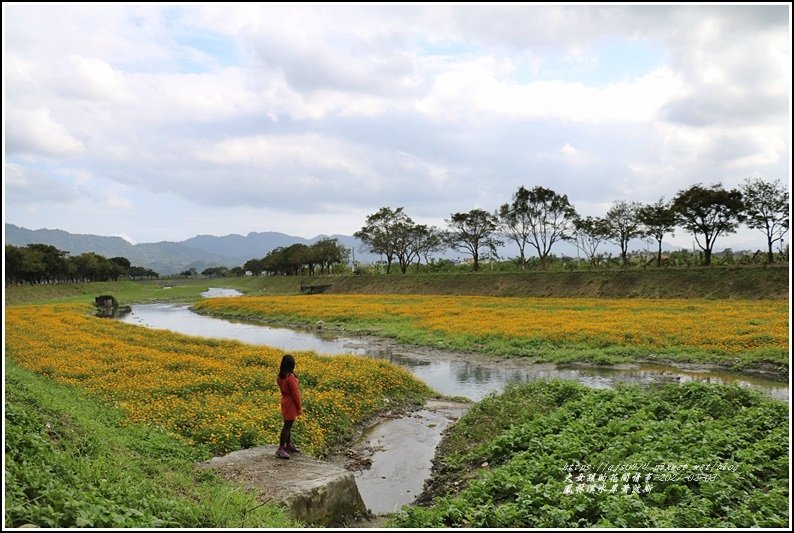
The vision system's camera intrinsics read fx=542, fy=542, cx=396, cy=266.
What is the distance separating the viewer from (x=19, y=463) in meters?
6.62

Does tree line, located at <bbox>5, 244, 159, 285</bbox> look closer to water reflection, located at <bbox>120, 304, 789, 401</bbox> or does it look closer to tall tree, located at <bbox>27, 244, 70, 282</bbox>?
tall tree, located at <bbox>27, 244, 70, 282</bbox>

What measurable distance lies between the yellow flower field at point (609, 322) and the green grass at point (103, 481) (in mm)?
20500

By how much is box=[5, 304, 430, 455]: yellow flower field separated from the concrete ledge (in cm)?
164

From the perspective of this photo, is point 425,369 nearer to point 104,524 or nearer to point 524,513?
point 524,513

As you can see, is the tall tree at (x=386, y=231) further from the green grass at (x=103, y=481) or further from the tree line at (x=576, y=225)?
the green grass at (x=103, y=481)

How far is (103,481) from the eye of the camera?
22.0 ft

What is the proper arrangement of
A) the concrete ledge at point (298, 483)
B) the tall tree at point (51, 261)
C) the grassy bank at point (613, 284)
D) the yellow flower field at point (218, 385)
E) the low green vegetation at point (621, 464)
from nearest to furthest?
1. the low green vegetation at point (621, 464)
2. the concrete ledge at point (298, 483)
3. the yellow flower field at point (218, 385)
4. the grassy bank at point (613, 284)
5. the tall tree at point (51, 261)

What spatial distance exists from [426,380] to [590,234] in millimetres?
57646

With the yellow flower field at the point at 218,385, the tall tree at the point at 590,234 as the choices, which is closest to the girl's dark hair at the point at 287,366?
the yellow flower field at the point at 218,385

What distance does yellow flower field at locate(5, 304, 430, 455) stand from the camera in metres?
12.2

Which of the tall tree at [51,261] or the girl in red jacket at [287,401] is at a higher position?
the tall tree at [51,261]

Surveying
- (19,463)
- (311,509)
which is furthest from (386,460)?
(19,463)

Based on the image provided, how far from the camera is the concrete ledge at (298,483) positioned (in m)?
8.20

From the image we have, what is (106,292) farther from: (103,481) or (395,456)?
(103,481)
